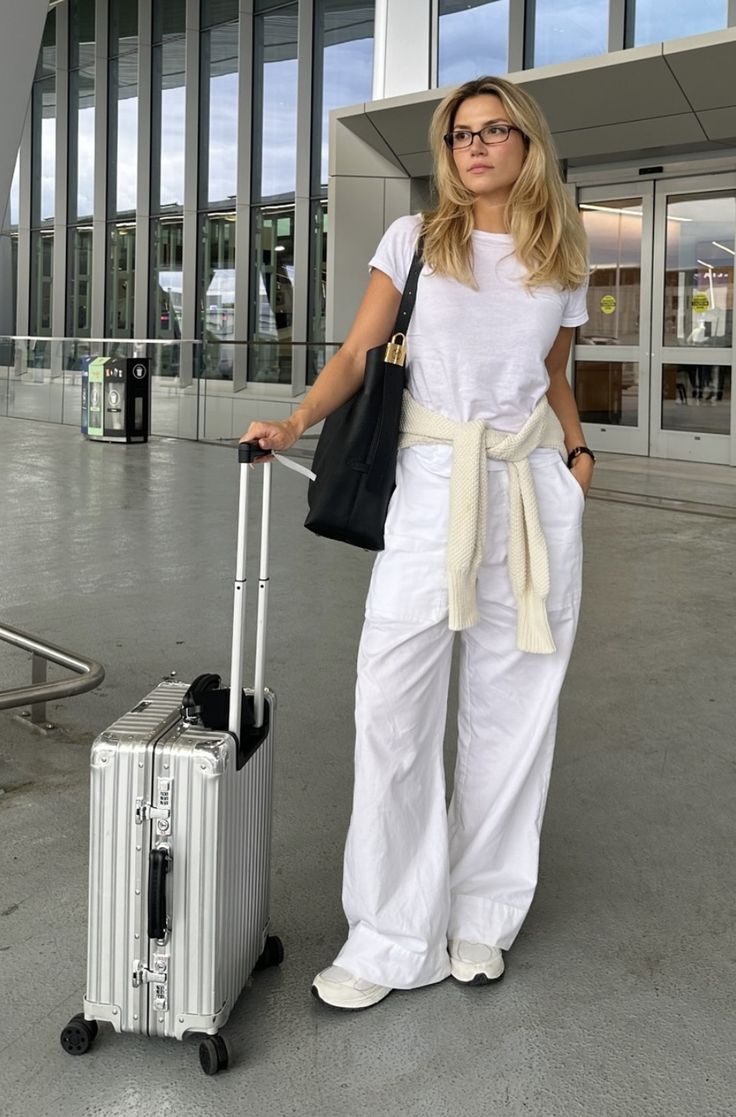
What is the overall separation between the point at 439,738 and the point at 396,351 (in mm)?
821

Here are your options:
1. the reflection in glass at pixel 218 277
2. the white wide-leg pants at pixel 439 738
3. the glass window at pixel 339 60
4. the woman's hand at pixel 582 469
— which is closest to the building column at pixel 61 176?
Result: the reflection in glass at pixel 218 277

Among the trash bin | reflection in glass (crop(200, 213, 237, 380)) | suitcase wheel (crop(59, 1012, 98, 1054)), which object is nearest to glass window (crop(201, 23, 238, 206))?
reflection in glass (crop(200, 213, 237, 380))

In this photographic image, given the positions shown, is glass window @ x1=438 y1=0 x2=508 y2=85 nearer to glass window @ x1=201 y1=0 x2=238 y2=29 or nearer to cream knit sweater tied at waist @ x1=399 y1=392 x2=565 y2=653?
glass window @ x1=201 y1=0 x2=238 y2=29

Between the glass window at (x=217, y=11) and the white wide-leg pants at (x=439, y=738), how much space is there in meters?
22.5

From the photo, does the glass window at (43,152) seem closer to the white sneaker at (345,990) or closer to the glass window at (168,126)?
the glass window at (168,126)

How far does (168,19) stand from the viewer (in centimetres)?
2428

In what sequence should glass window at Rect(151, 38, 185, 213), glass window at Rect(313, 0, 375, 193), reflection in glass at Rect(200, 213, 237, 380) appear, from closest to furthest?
glass window at Rect(313, 0, 375, 193) < reflection in glass at Rect(200, 213, 237, 380) < glass window at Rect(151, 38, 185, 213)

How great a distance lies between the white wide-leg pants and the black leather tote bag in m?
0.07

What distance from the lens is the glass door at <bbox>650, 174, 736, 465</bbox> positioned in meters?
14.0

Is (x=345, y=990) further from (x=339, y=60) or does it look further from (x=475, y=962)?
(x=339, y=60)

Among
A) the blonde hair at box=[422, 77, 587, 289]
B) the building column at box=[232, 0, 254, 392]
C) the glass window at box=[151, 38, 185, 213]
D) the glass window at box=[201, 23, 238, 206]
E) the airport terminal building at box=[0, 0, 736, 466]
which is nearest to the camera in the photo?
the blonde hair at box=[422, 77, 587, 289]

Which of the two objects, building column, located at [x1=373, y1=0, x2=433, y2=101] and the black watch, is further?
building column, located at [x1=373, y1=0, x2=433, y2=101]

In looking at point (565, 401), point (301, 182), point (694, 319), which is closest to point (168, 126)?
point (301, 182)

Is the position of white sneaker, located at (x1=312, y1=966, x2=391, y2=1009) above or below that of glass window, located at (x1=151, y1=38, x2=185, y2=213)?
below
